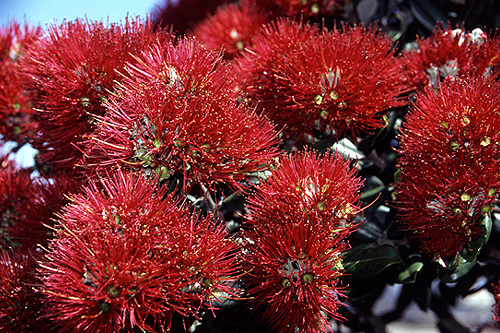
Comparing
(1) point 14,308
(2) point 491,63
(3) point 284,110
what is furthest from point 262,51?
(1) point 14,308

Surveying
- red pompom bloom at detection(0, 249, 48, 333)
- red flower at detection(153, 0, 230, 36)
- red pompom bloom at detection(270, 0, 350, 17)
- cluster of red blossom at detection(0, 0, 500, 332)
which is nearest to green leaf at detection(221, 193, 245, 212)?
cluster of red blossom at detection(0, 0, 500, 332)

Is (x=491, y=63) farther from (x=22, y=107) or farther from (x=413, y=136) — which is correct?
(x=22, y=107)

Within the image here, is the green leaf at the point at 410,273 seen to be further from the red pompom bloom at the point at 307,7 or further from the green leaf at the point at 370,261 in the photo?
the red pompom bloom at the point at 307,7

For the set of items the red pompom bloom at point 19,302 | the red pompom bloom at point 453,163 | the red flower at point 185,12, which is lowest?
the red pompom bloom at point 453,163

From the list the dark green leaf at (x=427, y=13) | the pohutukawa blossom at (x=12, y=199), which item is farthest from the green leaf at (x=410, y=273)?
the pohutukawa blossom at (x=12, y=199)

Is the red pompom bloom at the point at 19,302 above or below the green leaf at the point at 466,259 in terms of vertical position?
above

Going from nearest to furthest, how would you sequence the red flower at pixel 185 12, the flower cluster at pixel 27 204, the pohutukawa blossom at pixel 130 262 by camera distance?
the pohutukawa blossom at pixel 130 262, the flower cluster at pixel 27 204, the red flower at pixel 185 12

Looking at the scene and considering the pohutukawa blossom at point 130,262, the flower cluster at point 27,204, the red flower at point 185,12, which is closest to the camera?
the pohutukawa blossom at point 130,262
